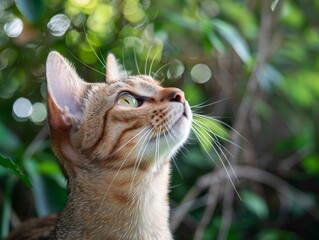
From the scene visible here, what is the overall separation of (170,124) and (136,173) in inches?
9.1

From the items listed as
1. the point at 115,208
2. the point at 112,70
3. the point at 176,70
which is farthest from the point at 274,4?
the point at 115,208

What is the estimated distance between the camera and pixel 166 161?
2398mm

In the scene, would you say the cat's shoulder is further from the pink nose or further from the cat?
the pink nose

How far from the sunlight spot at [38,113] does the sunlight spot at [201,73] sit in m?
1.05

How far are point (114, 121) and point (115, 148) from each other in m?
0.10

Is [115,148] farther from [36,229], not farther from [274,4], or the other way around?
[274,4]

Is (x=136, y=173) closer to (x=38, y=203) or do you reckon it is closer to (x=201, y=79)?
(x=38, y=203)

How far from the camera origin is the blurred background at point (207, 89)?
11.4 ft

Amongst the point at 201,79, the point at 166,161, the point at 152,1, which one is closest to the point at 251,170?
the point at 201,79

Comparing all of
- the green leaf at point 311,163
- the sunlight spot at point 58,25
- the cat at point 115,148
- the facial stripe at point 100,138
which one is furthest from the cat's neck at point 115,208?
the green leaf at point 311,163

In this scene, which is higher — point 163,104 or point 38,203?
point 163,104

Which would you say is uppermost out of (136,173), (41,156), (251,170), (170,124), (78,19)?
(78,19)

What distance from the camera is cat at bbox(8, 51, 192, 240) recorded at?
2244mm

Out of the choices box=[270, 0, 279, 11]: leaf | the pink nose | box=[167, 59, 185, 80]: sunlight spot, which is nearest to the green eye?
the pink nose
